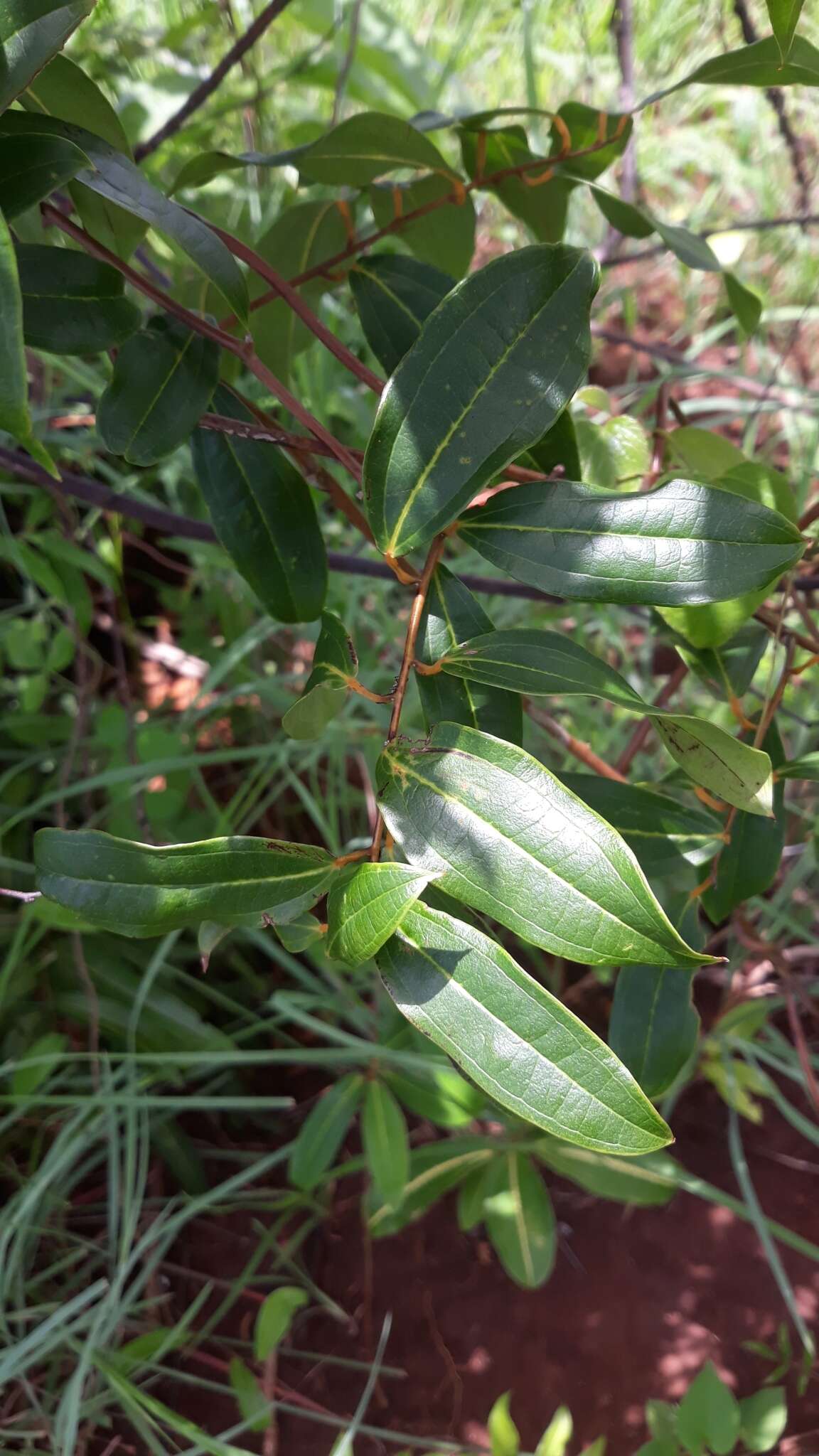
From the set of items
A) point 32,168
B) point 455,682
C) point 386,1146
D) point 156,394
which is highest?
point 32,168

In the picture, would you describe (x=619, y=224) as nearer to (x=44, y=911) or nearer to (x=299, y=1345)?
(x=44, y=911)

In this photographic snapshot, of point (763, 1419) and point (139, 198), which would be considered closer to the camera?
point (139, 198)

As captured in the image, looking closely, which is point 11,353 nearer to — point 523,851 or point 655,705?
point 523,851

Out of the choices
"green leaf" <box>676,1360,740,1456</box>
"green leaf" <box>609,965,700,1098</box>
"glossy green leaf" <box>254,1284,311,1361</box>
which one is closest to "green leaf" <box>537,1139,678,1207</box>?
"green leaf" <box>676,1360,740,1456</box>

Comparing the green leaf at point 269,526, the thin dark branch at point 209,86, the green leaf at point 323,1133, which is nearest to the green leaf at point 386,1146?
the green leaf at point 323,1133

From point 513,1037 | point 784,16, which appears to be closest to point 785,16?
point 784,16

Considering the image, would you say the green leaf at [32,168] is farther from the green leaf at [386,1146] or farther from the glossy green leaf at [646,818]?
the green leaf at [386,1146]
